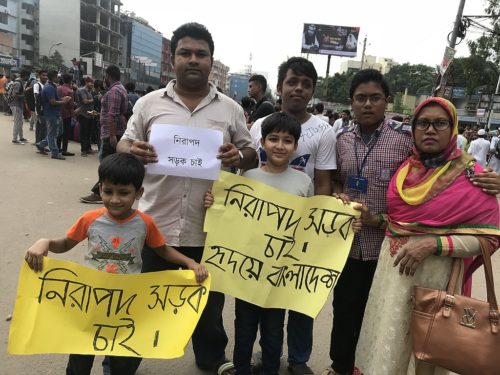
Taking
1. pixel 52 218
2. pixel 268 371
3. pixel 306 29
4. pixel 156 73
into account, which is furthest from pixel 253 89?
pixel 156 73

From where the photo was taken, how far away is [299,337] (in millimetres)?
2516

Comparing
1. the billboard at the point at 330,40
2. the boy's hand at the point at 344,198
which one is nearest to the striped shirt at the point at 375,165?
the boy's hand at the point at 344,198

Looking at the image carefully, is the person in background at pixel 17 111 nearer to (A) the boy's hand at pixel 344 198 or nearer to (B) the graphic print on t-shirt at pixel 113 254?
(B) the graphic print on t-shirt at pixel 113 254

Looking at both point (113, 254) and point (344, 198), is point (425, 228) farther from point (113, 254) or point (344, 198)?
point (113, 254)

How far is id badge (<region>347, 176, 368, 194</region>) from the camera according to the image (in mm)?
2209

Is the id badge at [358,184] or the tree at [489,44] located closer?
the id badge at [358,184]

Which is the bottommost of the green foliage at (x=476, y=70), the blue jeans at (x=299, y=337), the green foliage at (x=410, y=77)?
the blue jeans at (x=299, y=337)

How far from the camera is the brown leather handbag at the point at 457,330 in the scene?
5.45ft

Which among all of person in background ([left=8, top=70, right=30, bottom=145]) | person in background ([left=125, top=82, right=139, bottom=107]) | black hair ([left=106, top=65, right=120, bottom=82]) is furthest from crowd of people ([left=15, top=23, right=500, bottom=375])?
person in background ([left=8, top=70, right=30, bottom=145])

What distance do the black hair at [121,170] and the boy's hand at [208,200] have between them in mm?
408

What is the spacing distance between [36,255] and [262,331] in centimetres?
131

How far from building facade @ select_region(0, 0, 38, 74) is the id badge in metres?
56.4

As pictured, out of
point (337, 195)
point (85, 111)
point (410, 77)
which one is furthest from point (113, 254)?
point (410, 77)

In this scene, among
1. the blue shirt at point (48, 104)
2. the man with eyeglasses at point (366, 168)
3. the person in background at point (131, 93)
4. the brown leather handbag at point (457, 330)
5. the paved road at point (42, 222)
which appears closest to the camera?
the brown leather handbag at point (457, 330)
